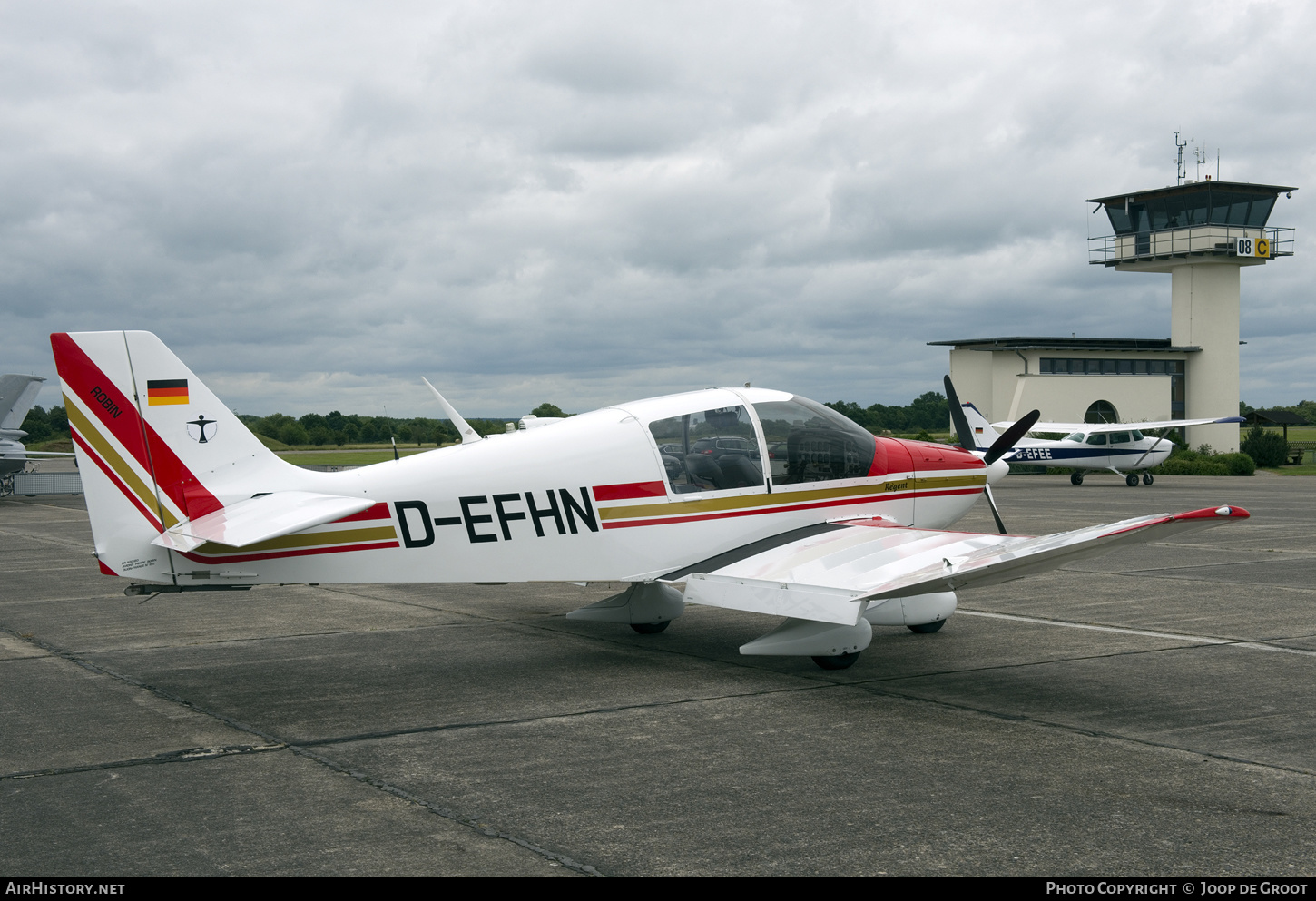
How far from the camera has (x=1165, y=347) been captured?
5703 centimetres

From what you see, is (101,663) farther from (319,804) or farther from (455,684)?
(319,804)

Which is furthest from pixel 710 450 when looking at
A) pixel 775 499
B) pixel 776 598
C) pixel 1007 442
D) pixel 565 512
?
pixel 1007 442

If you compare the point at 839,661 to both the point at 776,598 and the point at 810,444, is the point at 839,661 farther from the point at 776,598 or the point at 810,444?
the point at 810,444

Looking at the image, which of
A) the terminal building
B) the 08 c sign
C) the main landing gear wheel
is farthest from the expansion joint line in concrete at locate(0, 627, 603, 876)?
the 08 c sign

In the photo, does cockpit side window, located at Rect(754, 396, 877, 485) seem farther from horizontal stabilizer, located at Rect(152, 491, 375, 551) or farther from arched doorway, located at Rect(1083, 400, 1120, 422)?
arched doorway, located at Rect(1083, 400, 1120, 422)

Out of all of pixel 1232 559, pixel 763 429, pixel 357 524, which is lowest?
pixel 1232 559

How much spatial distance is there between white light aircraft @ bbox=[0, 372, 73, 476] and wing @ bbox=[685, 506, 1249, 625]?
37607mm

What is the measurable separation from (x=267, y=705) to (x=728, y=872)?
4.36m

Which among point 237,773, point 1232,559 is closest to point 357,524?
point 237,773

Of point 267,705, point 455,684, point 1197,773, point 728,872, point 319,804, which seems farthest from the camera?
point 455,684

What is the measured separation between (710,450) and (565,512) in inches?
57.2

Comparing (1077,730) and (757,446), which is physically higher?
(757,446)

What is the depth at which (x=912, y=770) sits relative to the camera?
5.67 m

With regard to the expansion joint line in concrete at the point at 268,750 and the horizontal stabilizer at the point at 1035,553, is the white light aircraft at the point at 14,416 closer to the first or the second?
the expansion joint line in concrete at the point at 268,750
